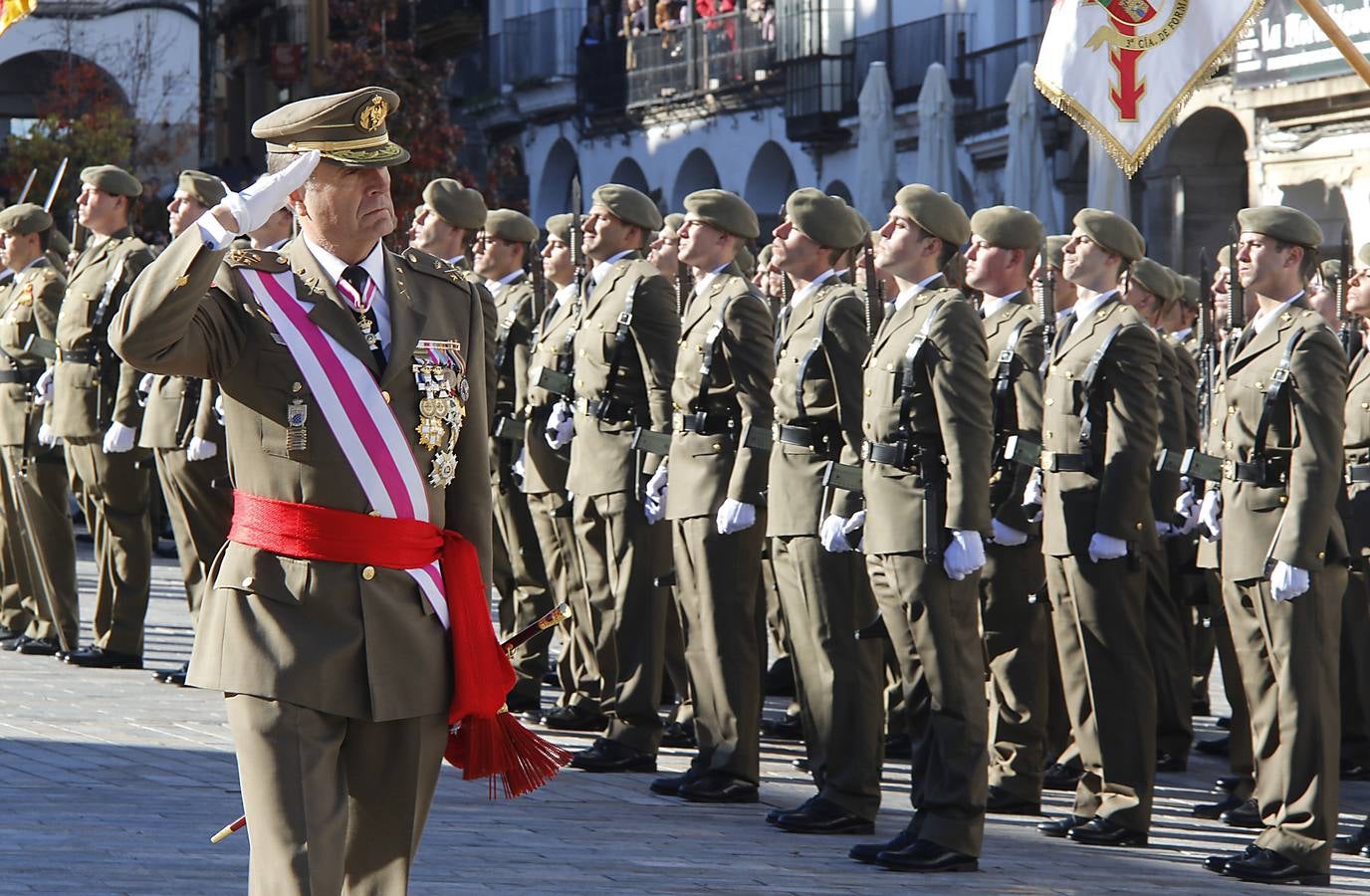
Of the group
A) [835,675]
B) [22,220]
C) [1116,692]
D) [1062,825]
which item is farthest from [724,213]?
[22,220]

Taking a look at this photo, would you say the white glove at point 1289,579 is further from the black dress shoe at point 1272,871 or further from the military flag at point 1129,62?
the military flag at point 1129,62

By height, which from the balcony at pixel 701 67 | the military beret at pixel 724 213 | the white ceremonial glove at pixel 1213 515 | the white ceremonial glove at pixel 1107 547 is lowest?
the white ceremonial glove at pixel 1107 547

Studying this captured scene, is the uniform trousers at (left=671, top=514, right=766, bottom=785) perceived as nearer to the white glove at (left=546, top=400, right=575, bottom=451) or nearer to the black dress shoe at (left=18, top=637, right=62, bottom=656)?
the white glove at (left=546, top=400, right=575, bottom=451)

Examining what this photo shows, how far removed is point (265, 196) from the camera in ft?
15.0

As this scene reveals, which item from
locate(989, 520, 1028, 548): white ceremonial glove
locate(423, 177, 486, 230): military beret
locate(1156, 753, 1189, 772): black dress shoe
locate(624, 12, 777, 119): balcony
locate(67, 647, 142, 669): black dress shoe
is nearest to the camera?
locate(989, 520, 1028, 548): white ceremonial glove

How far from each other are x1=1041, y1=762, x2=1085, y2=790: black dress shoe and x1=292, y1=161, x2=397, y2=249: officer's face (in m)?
5.18

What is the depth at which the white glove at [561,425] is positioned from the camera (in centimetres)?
1015

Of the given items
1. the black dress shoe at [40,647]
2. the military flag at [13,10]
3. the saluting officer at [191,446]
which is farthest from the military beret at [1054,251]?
the military flag at [13,10]

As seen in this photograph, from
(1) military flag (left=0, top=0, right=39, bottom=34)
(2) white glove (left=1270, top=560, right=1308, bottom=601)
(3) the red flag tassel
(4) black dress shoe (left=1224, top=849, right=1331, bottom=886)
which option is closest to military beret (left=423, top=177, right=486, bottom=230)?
(1) military flag (left=0, top=0, right=39, bottom=34)

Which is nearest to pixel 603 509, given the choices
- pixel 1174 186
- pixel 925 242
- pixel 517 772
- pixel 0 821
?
pixel 925 242

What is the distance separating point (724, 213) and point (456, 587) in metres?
4.14

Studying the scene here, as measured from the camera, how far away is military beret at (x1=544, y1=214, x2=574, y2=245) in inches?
448

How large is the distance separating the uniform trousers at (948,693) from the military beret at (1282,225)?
4.90ft

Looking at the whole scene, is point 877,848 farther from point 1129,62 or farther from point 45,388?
point 45,388
